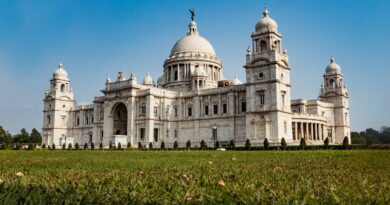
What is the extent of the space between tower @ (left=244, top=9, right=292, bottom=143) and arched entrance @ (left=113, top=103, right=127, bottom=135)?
25.3m

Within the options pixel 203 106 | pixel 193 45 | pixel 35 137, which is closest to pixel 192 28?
pixel 193 45

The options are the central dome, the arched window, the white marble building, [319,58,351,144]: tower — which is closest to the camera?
the white marble building

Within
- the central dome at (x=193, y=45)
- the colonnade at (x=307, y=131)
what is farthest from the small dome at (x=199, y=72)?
the colonnade at (x=307, y=131)

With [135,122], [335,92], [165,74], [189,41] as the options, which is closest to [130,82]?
[135,122]

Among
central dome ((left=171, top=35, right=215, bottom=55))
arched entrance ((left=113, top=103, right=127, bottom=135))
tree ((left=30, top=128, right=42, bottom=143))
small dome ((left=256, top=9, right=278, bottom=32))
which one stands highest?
central dome ((left=171, top=35, right=215, bottom=55))

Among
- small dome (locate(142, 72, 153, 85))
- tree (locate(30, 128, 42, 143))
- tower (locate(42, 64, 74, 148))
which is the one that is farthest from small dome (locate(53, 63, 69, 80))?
tree (locate(30, 128, 42, 143))

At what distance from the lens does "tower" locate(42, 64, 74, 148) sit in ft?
246

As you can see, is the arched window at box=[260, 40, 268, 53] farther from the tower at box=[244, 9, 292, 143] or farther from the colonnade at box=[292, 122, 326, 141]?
the colonnade at box=[292, 122, 326, 141]

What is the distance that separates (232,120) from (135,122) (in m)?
16.2

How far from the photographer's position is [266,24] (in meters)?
50.2

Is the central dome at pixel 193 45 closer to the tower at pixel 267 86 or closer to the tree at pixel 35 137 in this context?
the tower at pixel 267 86

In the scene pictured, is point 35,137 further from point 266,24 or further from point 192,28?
point 266,24

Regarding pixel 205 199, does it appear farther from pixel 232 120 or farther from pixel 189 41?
pixel 189 41

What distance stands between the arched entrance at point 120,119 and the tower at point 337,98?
120ft
